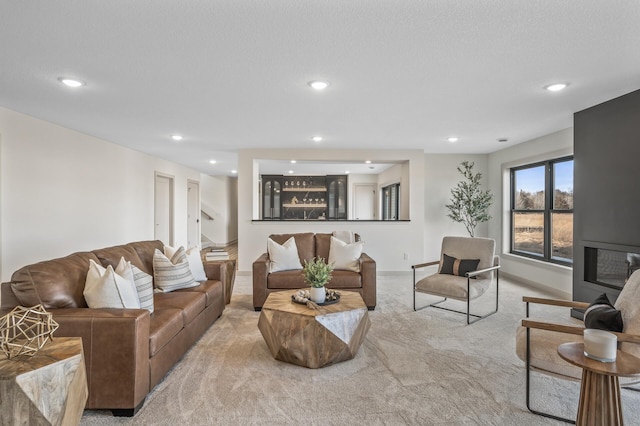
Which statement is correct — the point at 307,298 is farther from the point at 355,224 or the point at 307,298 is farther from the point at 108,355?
the point at 355,224

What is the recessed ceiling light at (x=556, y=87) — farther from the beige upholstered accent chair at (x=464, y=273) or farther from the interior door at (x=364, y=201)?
the interior door at (x=364, y=201)

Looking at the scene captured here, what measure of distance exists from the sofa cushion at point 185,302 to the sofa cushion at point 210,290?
0.08 meters

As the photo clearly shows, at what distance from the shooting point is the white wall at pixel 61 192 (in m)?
3.86

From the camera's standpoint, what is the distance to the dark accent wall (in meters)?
3.33

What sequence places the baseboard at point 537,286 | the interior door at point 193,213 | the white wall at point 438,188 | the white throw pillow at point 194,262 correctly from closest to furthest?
the white throw pillow at point 194,262 → the baseboard at point 537,286 → the white wall at point 438,188 → the interior door at point 193,213

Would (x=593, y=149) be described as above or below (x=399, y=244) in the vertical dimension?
above

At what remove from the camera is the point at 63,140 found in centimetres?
465

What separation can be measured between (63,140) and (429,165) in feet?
19.5

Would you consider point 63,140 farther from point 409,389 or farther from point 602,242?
point 602,242

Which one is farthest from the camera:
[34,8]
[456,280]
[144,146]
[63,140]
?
[144,146]

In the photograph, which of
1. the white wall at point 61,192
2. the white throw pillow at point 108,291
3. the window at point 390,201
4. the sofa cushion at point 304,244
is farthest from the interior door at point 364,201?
the white throw pillow at point 108,291

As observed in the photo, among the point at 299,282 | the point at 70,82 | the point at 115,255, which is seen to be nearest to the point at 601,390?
the point at 299,282

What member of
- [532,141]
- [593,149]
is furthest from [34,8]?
[532,141]

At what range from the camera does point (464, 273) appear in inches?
161
